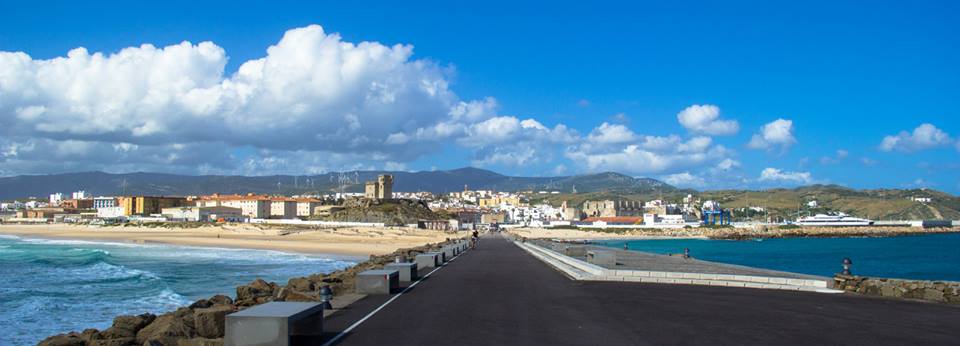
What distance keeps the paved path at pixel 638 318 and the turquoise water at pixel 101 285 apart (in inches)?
367

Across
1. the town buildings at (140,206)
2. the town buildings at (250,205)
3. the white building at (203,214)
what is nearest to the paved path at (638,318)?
the white building at (203,214)

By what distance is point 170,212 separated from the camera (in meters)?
174

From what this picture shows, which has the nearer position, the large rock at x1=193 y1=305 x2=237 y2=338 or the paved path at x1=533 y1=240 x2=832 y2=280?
the large rock at x1=193 y1=305 x2=237 y2=338

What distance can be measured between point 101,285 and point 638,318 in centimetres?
2411

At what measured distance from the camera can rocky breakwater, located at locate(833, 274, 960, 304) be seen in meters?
15.8

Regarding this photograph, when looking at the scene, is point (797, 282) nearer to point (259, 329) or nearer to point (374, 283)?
point (374, 283)

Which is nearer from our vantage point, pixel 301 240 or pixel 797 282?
pixel 797 282

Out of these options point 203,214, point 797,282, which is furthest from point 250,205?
point 797,282

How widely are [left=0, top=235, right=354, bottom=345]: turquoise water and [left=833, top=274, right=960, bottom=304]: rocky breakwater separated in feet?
56.9

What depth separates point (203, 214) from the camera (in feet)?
527

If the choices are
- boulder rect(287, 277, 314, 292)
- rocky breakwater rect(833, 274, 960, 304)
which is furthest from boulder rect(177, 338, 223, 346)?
rocky breakwater rect(833, 274, 960, 304)

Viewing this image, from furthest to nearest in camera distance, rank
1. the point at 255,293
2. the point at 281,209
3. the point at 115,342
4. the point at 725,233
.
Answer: the point at 281,209, the point at 725,233, the point at 255,293, the point at 115,342

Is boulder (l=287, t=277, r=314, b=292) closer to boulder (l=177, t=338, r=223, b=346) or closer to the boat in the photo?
boulder (l=177, t=338, r=223, b=346)

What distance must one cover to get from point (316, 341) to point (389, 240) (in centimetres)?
7435
